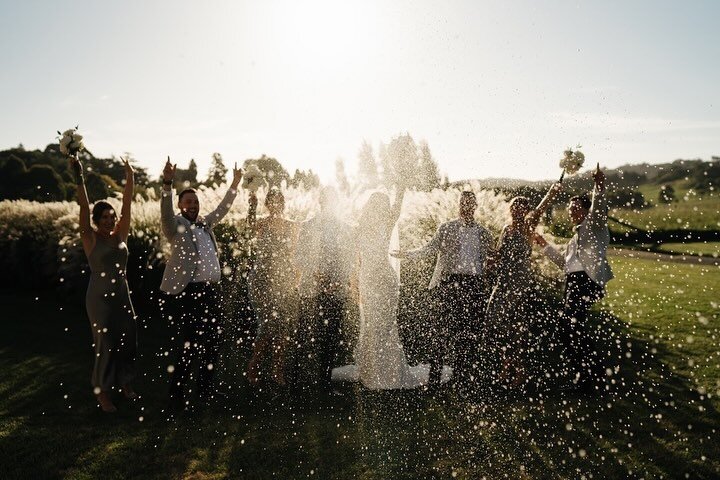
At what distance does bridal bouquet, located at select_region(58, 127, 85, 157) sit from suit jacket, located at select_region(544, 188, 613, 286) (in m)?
6.06

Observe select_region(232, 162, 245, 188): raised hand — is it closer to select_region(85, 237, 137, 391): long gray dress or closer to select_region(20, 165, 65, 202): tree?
select_region(85, 237, 137, 391): long gray dress

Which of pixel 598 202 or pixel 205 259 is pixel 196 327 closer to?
pixel 205 259

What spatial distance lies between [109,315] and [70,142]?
2.00 metres

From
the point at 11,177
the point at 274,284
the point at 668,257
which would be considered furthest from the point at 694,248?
the point at 11,177

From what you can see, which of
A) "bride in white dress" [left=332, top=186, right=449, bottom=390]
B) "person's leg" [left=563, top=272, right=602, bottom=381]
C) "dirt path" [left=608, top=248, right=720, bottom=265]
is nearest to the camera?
"person's leg" [left=563, top=272, right=602, bottom=381]

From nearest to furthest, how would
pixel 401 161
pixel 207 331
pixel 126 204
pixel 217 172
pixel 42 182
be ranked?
pixel 207 331 → pixel 126 204 → pixel 401 161 → pixel 217 172 → pixel 42 182

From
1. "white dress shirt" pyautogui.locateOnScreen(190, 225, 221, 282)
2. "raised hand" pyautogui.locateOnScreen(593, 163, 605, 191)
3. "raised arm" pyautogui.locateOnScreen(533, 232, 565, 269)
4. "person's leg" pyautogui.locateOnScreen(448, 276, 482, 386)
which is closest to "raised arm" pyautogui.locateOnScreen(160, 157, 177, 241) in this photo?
"white dress shirt" pyautogui.locateOnScreen(190, 225, 221, 282)

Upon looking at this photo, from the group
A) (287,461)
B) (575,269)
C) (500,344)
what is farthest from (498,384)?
(287,461)

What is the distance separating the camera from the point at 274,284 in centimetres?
649

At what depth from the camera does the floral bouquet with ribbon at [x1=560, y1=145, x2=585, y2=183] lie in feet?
22.4

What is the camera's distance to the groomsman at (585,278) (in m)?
6.17

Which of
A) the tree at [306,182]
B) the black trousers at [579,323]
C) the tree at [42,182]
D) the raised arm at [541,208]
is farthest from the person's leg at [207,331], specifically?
the tree at [42,182]

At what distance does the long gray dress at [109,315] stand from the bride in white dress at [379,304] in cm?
282

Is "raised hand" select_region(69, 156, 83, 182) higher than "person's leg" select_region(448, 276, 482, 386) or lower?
higher
